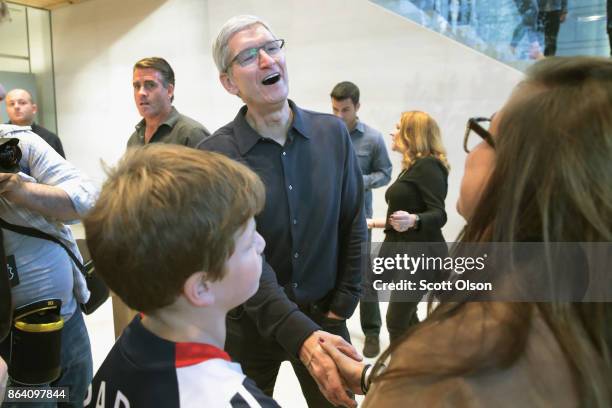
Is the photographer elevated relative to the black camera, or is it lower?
lower

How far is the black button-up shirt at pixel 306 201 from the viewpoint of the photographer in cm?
161

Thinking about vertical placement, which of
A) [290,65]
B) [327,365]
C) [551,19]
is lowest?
[327,365]

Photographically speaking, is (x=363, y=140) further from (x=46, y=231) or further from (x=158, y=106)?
(x=46, y=231)

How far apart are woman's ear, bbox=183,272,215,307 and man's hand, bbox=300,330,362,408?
1.45ft

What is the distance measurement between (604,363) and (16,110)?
4.92 metres

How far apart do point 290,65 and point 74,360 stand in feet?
15.4

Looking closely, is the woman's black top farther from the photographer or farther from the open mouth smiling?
the photographer

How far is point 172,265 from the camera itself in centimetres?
81

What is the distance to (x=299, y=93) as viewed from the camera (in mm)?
5727

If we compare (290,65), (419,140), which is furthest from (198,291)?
(290,65)

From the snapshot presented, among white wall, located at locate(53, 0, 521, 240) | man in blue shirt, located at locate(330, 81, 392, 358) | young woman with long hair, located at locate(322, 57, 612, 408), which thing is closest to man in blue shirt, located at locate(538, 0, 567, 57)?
white wall, located at locate(53, 0, 521, 240)

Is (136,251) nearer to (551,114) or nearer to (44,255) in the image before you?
(551,114)

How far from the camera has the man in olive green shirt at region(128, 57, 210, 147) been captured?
309 cm

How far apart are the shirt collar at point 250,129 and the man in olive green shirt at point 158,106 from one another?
56.4 inches
